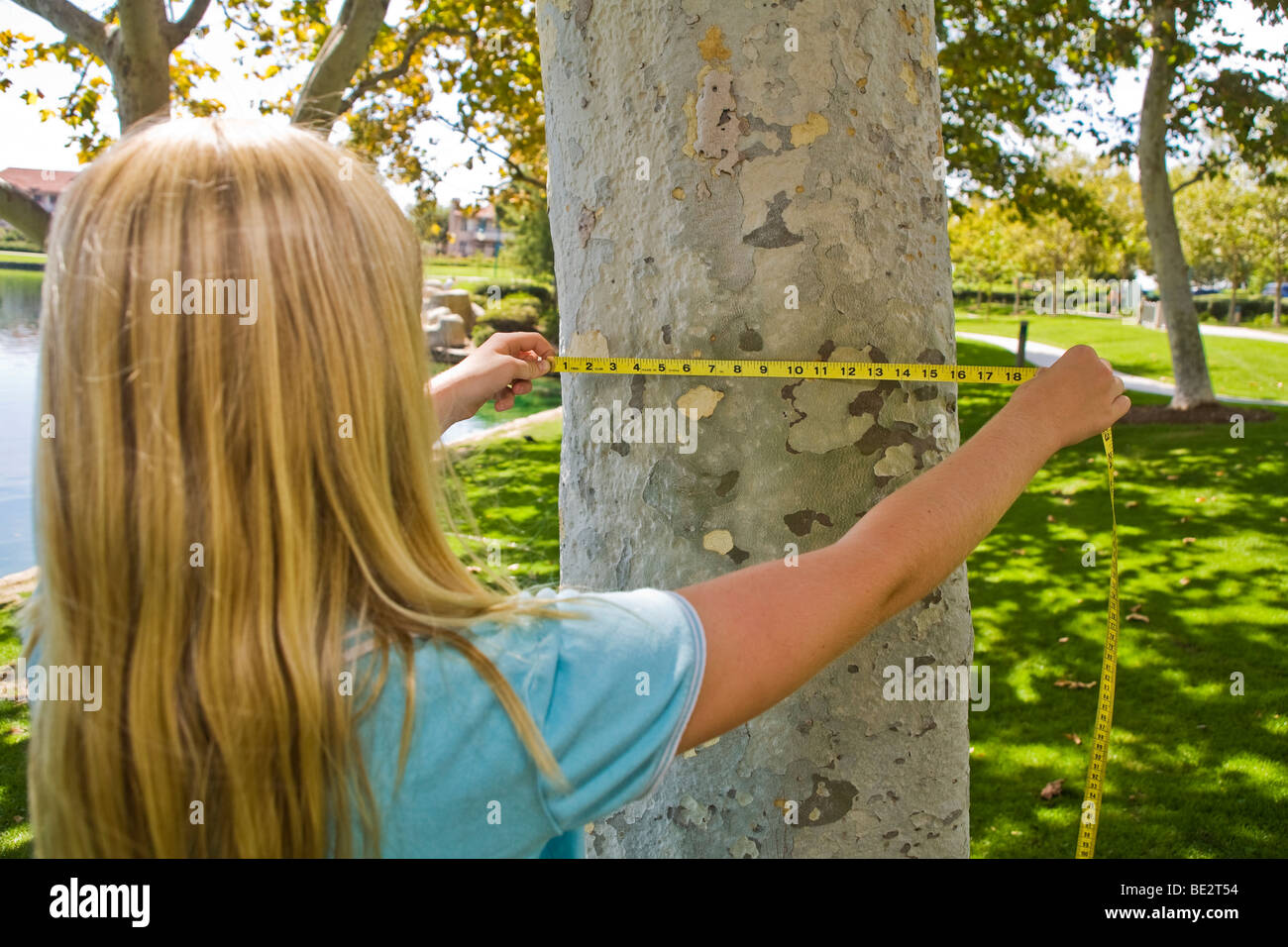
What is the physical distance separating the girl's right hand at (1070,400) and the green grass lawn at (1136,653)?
923 mm

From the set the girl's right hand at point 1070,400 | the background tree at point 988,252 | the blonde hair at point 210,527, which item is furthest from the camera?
the background tree at point 988,252

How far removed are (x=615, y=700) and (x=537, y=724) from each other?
95 millimetres

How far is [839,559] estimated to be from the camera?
52.3 inches

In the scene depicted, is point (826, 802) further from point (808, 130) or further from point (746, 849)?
point (808, 130)

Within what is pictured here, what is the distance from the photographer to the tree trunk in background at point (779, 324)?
6.48 ft

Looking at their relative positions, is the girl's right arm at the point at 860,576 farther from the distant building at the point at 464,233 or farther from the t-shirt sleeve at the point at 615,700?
the distant building at the point at 464,233

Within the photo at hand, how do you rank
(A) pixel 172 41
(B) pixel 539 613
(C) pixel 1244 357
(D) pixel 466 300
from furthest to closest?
(C) pixel 1244 357 < (D) pixel 466 300 < (A) pixel 172 41 < (B) pixel 539 613

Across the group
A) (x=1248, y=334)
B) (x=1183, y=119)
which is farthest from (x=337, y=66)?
(x=1248, y=334)

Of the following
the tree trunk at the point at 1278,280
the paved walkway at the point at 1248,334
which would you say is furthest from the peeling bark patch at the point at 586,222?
the tree trunk at the point at 1278,280

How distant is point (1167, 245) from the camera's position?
1244cm

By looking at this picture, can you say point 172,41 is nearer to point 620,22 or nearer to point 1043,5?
point 620,22

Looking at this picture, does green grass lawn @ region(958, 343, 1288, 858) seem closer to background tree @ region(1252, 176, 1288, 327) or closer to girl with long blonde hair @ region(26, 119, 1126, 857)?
girl with long blonde hair @ region(26, 119, 1126, 857)
